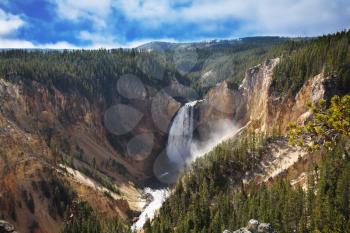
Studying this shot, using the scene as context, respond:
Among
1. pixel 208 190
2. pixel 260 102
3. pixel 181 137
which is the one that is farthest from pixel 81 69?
pixel 208 190

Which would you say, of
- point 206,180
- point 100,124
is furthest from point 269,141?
point 100,124

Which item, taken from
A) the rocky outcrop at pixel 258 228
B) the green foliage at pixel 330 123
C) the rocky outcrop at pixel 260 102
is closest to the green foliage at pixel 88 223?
the rocky outcrop at pixel 258 228

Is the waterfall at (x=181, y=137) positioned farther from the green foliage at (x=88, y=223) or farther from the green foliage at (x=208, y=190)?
the green foliage at (x=88, y=223)

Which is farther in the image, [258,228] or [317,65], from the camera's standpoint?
[317,65]

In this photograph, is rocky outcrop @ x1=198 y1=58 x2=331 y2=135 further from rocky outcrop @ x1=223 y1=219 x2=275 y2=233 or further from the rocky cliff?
rocky outcrop @ x1=223 y1=219 x2=275 y2=233

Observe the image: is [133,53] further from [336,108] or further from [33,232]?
[336,108]

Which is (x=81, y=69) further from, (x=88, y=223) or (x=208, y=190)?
(x=88, y=223)
